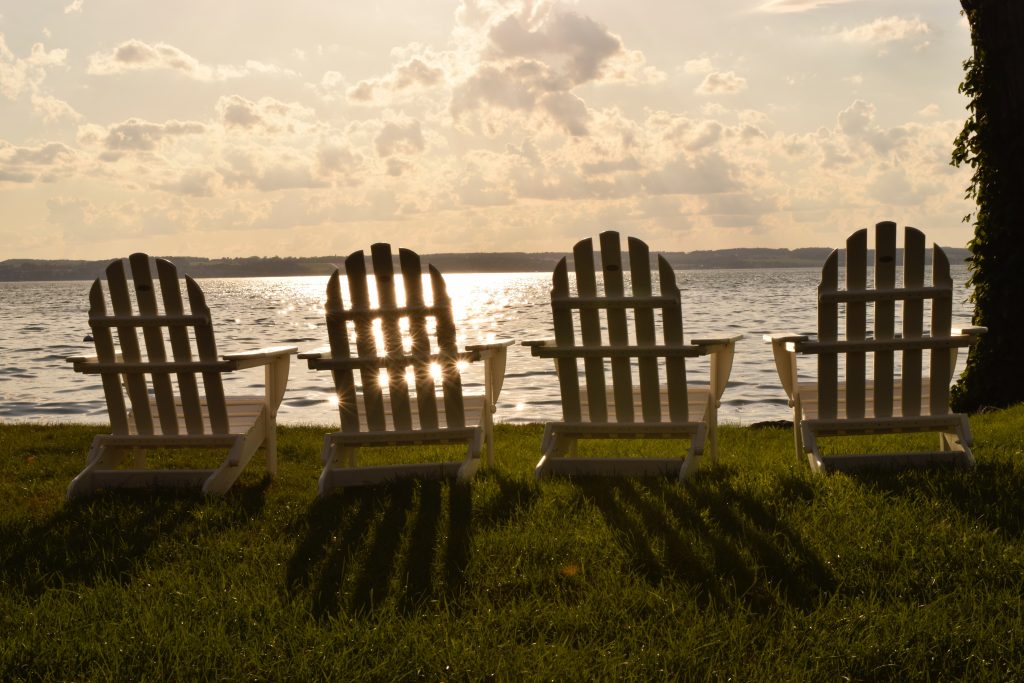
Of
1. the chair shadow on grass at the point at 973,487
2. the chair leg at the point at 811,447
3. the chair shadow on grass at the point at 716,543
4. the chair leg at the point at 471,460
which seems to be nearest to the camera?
the chair shadow on grass at the point at 716,543

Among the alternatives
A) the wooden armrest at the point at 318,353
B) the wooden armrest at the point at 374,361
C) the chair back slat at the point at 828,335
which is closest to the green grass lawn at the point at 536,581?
the chair back slat at the point at 828,335

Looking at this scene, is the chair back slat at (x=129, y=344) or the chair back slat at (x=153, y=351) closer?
the chair back slat at (x=153, y=351)

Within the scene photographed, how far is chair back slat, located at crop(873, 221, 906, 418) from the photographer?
5.41 metres

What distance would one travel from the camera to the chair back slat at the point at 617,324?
549 cm

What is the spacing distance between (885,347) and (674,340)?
46.2 inches

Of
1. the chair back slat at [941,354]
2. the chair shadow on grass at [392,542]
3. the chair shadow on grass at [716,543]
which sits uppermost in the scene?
the chair back slat at [941,354]

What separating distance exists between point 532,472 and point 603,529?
1.48 m

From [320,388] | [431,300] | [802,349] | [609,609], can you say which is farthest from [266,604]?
[320,388]

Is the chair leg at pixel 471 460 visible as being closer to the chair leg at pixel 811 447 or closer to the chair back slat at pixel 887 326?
the chair leg at pixel 811 447

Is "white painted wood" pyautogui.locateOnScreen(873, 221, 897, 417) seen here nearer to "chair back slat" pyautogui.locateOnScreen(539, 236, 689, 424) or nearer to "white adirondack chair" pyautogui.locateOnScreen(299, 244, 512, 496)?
"chair back slat" pyautogui.locateOnScreen(539, 236, 689, 424)

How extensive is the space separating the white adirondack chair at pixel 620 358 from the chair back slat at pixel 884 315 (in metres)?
0.84

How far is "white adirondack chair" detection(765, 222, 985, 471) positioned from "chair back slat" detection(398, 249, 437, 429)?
2034 millimetres

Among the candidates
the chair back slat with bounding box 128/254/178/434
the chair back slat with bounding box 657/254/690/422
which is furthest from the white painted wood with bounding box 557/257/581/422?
the chair back slat with bounding box 128/254/178/434

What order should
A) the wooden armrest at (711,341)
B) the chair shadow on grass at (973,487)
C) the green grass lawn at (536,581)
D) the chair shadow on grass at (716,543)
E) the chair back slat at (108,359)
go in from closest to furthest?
the green grass lawn at (536,581), the chair shadow on grass at (716,543), the chair shadow on grass at (973,487), the wooden armrest at (711,341), the chair back slat at (108,359)
